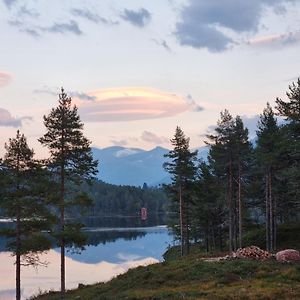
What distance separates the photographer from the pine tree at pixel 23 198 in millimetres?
33375

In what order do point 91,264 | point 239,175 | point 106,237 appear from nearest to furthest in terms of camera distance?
point 239,175, point 91,264, point 106,237

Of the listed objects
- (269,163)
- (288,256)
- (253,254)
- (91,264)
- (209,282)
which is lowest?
(91,264)

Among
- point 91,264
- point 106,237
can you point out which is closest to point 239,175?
point 91,264

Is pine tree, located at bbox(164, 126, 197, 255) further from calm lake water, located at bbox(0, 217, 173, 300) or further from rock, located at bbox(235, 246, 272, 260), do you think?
rock, located at bbox(235, 246, 272, 260)

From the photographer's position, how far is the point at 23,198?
1320 inches

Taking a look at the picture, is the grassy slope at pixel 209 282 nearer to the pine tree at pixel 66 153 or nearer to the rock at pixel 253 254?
the rock at pixel 253 254

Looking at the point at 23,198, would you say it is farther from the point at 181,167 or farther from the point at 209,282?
the point at 181,167

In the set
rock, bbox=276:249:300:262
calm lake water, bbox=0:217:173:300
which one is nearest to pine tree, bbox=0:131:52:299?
calm lake water, bbox=0:217:173:300

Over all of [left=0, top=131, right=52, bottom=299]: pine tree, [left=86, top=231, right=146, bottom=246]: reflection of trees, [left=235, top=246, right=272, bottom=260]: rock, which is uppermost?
[left=0, top=131, right=52, bottom=299]: pine tree

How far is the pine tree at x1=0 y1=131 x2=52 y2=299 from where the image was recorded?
109 ft

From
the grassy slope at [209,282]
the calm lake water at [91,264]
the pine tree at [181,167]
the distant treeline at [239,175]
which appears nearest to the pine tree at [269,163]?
the distant treeline at [239,175]

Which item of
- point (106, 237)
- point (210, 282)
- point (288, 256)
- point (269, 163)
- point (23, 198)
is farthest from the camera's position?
point (106, 237)

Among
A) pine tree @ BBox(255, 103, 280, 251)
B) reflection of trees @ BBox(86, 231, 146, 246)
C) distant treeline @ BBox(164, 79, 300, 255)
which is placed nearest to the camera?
distant treeline @ BBox(164, 79, 300, 255)

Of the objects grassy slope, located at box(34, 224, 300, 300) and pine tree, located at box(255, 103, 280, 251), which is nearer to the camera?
grassy slope, located at box(34, 224, 300, 300)
